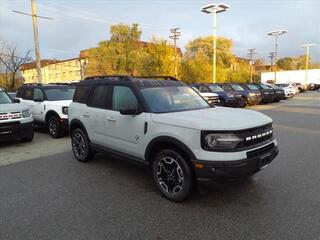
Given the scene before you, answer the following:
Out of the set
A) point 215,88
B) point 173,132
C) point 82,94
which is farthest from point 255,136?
point 215,88

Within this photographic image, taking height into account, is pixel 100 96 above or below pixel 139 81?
below

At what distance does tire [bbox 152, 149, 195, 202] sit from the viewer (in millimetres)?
3951

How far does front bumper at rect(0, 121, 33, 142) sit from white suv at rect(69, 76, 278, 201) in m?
3.09

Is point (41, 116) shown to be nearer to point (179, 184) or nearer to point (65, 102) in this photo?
point (65, 102)

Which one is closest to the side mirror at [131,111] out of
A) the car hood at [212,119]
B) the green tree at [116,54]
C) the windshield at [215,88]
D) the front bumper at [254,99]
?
the car hood at [212,119]

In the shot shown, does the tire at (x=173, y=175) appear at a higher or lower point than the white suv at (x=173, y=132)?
lower

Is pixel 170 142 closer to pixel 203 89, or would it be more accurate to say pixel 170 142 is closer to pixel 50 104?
pixel 50 104

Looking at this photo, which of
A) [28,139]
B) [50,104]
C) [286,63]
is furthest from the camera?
[286,63]

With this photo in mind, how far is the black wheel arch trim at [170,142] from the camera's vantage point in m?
3.81

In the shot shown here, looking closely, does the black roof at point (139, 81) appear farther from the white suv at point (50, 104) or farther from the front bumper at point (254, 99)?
the front bumper at point (254, 99)

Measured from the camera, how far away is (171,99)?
4934 mm

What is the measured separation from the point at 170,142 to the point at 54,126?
21.2ft

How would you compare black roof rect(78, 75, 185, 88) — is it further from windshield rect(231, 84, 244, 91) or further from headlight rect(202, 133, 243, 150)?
windshield rect(231, 84, 244, 91)

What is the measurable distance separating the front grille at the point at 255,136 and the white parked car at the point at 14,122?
664 cm
